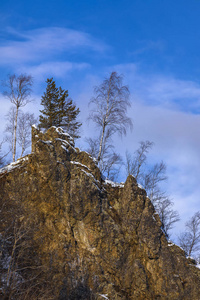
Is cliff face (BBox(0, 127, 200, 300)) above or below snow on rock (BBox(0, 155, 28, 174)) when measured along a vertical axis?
below

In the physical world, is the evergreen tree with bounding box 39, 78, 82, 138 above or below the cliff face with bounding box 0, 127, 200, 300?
above

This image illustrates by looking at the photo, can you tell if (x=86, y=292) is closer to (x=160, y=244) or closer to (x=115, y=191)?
(x=160, y=244)

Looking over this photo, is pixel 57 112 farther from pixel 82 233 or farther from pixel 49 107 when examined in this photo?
pixel 82 233

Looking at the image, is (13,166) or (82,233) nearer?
(82,233)

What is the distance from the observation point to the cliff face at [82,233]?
17844 millimetres

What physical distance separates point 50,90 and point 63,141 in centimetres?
1398

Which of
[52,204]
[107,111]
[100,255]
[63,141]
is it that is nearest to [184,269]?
[100,255]

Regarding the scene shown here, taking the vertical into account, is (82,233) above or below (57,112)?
below

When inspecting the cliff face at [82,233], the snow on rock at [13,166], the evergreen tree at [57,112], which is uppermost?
the evergreen tree at [57,112]

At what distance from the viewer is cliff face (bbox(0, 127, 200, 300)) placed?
58.5 feet

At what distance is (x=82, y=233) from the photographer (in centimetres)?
1933

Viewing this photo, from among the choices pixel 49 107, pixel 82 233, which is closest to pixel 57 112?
pixel 49 107

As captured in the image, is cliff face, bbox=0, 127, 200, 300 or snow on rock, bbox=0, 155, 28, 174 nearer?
cliff face, bbox=0, 127, 200, 300

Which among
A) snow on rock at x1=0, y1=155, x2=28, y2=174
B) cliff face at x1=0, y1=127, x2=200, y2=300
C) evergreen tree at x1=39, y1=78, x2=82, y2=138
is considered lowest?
cliff face at x1=0, y1=127, x2=200, y2=300
